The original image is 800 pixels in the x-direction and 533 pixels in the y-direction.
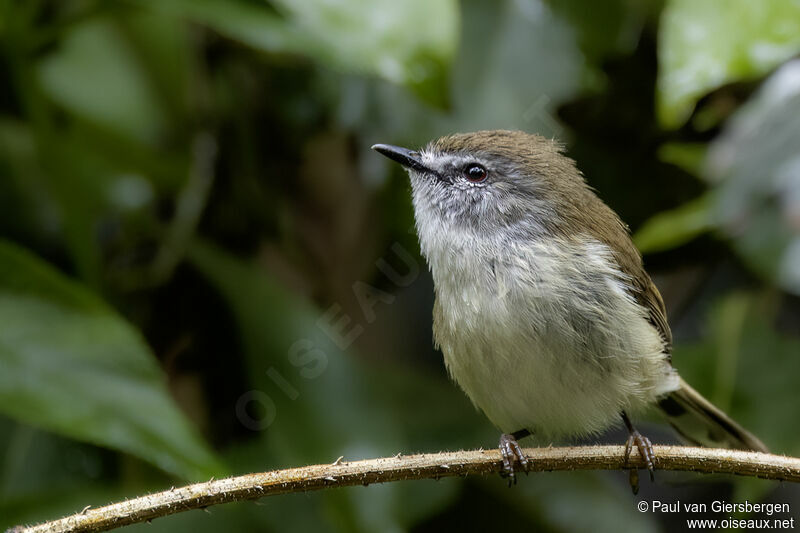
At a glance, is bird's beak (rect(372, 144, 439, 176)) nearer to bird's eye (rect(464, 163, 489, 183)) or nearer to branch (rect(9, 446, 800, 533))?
bird's eye (rect(464, 163, 489, 183))

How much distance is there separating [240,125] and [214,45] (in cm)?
31

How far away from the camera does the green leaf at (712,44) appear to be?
1948 millimetres

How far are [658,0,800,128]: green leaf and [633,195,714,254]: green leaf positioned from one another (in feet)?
1.97

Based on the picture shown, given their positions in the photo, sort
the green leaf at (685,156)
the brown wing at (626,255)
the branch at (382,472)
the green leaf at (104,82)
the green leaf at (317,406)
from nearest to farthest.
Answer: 1. the branch at (382,472)
2. the brown wing at (626,255)
3. the green leaf at (317,406)
4. the green leaf at (685,156)
5. the green leaf at (104,82)

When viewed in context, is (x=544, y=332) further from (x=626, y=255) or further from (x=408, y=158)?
(x=408, y=158)

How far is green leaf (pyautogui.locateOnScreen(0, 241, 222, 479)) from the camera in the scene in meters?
1.95

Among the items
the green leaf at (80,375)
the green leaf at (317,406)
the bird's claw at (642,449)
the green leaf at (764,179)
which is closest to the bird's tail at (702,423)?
the bird's claw at (642,449)

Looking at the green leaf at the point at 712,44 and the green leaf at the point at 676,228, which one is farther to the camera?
the green leaf at the point at 676,228

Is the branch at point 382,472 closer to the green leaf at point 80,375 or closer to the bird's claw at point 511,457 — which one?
the bird's claw at point 511,457

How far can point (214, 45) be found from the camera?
3145 millimetres

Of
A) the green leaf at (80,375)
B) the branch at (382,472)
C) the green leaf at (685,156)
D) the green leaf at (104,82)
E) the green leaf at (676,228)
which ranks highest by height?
the green leaf at (104,82)

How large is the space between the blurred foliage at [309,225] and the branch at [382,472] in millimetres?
856

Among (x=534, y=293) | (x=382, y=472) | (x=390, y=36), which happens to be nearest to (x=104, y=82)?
(x=390, y=36)

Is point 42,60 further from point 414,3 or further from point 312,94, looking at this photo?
point 414,3
